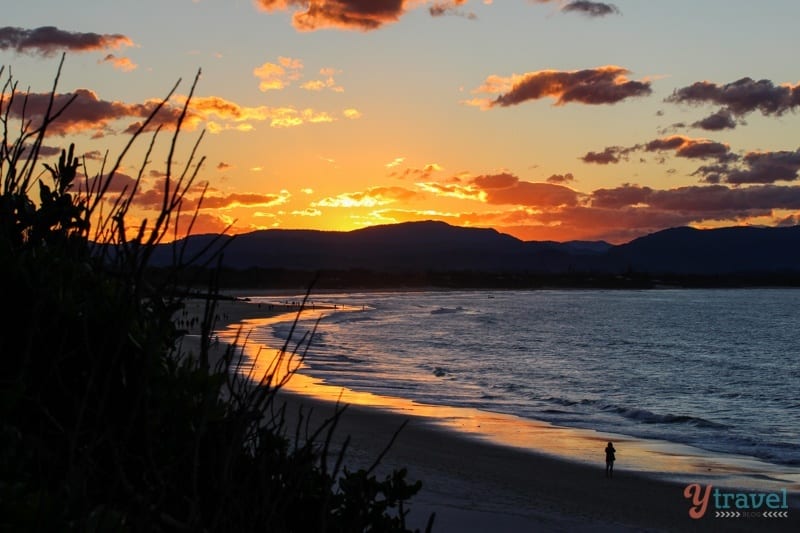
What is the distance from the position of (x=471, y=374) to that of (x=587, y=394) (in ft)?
23.2

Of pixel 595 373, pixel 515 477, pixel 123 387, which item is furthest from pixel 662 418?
pixel 123 387

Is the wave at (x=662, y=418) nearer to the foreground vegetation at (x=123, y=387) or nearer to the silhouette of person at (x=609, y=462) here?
the silhouette of person at (x=609, y=462)

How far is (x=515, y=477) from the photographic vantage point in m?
19.9

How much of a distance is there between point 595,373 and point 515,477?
2954 centimetres

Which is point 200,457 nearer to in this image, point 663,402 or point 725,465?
point 725,465

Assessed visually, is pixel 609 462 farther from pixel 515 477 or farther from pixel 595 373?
pixel 595 373

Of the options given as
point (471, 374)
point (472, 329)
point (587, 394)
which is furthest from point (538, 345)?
point (587, 394)

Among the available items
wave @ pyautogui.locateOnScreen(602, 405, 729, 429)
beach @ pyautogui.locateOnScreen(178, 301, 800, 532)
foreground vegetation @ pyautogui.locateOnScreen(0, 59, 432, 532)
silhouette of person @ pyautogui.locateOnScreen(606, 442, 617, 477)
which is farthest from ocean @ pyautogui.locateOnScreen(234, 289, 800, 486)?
foreground vegetation @ pyautogui.locateOnScreen(0, 59, 432, 532)

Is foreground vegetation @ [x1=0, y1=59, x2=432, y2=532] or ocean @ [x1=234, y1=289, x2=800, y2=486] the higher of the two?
foreground vegetation @ [x1=0, y1=59, x2=432, y2=532]

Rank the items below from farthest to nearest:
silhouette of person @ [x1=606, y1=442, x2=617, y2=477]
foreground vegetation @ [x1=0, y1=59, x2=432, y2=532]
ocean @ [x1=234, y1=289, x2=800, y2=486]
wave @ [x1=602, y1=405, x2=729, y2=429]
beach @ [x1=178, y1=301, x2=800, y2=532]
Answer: wave @ [x1=602, y1=405, x2=729, y2=429] → ocean @ [x1=234, y1=289, x2=800, y2=486] → silhouette of person @ [x1=606, y1=442, x2=617, y2=477] → beach @ [x1=178, y1=301, x2=800, y2=532] → foreground vegetation @ [x1=0, y1=59, x2=432, y2=532]

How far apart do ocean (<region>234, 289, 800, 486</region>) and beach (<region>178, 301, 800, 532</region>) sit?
12.8 ft

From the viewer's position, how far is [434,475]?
63.9 feet

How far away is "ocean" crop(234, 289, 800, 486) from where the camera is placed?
3088 cm

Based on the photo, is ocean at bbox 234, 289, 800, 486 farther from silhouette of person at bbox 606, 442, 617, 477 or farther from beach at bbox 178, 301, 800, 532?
silhouette of person at bbox 606, 442, 617, 477
